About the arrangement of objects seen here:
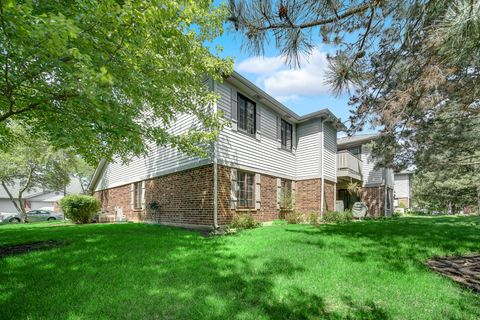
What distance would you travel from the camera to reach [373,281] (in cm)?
375

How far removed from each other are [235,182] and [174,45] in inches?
205

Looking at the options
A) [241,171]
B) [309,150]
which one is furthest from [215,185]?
[309,150]

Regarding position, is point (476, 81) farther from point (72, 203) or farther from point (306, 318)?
point (72, 203)

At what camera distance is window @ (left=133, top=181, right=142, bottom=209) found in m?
14.1

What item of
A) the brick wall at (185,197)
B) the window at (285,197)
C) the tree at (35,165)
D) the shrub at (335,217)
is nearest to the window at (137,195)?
the brick wall at (185,197)

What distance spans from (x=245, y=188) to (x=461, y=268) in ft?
23.8

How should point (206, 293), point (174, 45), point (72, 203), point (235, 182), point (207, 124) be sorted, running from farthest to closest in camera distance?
point (72, 203) → point (235, 182) → point (207, 124) → point (174, 45) → point (206, 293)

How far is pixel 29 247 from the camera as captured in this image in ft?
20.2

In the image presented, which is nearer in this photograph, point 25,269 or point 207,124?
point 25,269

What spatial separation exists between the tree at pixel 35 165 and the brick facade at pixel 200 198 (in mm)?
10296

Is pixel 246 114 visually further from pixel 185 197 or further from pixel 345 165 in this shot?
pixel 345 165

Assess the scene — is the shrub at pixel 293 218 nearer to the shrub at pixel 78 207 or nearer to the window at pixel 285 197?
the window at pixel 285 197

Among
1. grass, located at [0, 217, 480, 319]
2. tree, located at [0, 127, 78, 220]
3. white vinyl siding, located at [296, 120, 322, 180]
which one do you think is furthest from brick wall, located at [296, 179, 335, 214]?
tree, located at [0, 127, 78, 220]

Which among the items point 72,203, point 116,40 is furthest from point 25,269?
point 72,203
